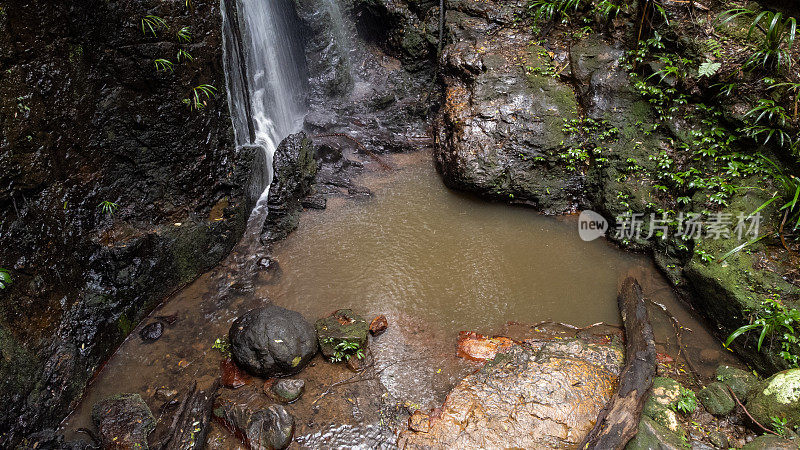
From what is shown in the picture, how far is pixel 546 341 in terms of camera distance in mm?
4867

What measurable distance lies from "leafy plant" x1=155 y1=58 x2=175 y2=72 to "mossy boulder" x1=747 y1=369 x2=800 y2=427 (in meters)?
7.36

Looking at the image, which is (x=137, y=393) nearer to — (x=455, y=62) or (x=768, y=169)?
(x=455, y=62)

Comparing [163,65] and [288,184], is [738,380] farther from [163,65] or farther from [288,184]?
[163,65]

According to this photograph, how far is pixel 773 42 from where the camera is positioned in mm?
4996

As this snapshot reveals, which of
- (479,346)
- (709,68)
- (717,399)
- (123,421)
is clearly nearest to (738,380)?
(717,399)

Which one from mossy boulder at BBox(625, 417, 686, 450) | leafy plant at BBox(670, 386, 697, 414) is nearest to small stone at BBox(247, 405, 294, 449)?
mossy boulder at BBox(625, 417, 686, 450)

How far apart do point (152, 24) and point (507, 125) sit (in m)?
5.22

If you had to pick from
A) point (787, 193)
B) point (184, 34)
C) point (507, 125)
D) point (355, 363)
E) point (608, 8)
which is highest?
point (184, 34)

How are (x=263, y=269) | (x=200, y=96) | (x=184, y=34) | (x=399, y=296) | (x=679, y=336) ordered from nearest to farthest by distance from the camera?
(x=679, y=336) → (x=184, y=34) → (x=399, y=296) → (x=200, y=96) → (x=263, y=269)

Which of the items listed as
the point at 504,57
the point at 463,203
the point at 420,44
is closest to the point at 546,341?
the point at 463,203

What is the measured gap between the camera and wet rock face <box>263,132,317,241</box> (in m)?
6.59

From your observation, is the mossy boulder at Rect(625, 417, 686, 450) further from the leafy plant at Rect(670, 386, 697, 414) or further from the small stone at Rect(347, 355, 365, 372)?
the small stone at Rect(347, 355, 365, 372)

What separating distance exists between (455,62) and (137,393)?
7.02 metres

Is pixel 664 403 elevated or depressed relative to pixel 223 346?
depressed
